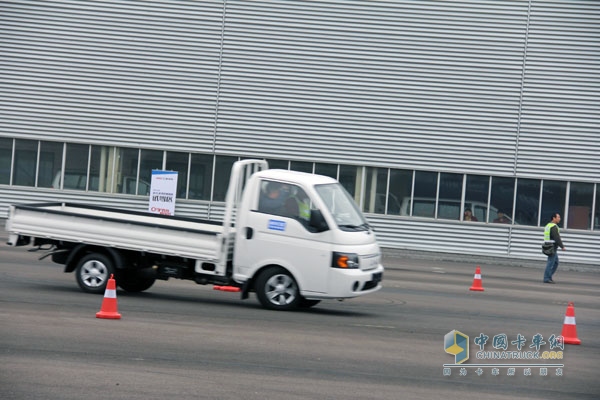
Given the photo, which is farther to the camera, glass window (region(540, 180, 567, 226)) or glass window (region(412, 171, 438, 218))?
glass window (region(412, 171, 438, 218))

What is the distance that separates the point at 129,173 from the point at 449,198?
1195 centimetres

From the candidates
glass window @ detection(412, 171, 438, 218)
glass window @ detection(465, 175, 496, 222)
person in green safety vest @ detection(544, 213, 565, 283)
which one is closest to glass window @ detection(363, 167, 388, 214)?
glass window @ detection(412, 171, 438, 218)

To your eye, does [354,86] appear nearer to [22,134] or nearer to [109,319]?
[22,134]

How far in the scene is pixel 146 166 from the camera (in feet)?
113

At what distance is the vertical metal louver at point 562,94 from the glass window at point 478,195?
132cm

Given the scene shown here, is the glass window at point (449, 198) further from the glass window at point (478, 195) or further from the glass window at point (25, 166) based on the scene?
the glass window at point (25, 166)

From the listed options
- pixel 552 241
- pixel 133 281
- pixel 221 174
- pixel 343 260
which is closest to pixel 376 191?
pixel 221 174

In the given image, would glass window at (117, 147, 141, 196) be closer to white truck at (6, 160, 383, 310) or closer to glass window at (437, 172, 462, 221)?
glass window at (437, 172, 462, 221)

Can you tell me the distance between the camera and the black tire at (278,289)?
44.6 feet

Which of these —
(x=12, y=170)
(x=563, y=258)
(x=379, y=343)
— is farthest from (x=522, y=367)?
(x=12, y=170)

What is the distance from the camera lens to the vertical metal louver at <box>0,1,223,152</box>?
3366cm

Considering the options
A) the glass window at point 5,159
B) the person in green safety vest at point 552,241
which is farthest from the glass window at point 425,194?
the glass window at point 5,159

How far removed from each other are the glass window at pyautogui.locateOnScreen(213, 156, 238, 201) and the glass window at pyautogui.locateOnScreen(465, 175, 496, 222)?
28.4 feet

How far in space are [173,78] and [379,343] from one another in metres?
24.1
